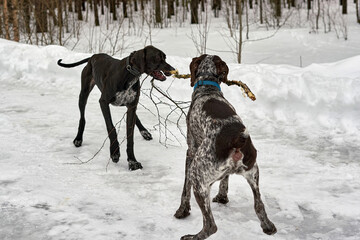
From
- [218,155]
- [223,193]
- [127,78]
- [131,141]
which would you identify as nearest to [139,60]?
[127,78]

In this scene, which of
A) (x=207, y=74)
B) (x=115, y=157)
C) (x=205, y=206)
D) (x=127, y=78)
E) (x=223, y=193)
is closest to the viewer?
(x=205, y=206)

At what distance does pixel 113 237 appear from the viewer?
132 inches

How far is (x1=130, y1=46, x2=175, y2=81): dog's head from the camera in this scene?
475 cm

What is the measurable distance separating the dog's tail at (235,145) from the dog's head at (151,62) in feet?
6.37

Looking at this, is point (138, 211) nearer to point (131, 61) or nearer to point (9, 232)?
point (9, 232)

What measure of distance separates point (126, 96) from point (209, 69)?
1.57 meters

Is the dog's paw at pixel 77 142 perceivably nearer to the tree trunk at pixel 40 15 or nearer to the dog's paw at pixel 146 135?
the dog's paw at pixel 146 135

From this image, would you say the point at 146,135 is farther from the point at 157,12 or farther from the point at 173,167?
the point at 157,12

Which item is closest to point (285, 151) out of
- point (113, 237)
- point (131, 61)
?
point (131, 61)

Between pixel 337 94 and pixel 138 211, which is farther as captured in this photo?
pixel 337 94

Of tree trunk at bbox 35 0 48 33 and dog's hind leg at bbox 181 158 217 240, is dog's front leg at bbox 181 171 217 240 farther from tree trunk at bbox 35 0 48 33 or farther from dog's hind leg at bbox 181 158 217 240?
tree trunk at bbox 35 0 48 33

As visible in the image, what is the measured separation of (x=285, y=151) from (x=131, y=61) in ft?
8.10

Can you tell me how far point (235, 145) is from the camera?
9.59 feet

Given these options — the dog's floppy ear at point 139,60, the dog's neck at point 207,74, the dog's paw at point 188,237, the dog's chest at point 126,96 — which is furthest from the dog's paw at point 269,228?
the dog's chest at point 126,96
